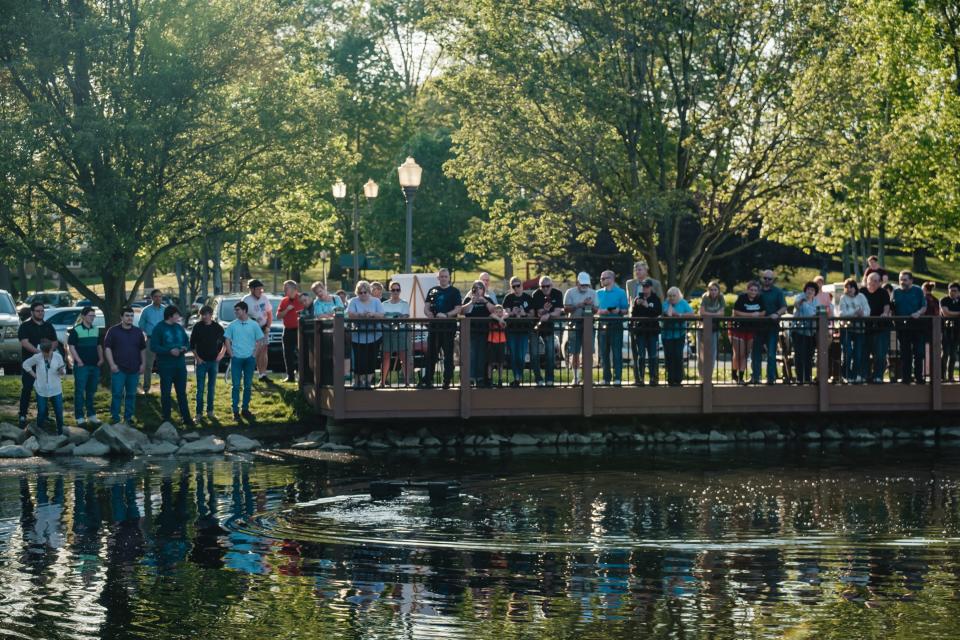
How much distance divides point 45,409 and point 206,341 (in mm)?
2680

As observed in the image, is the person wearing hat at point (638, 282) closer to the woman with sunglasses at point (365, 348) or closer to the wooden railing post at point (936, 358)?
the woman with sunglasses at point (365, 348)

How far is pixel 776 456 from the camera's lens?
2139 cm

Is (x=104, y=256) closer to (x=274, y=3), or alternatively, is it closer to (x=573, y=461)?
(x=274, y=3)

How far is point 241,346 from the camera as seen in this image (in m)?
22.9

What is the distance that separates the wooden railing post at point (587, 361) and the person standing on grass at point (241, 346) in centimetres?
521

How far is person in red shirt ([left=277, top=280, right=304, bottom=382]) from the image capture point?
84.4 feet

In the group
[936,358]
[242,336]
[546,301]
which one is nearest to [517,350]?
[546,301]

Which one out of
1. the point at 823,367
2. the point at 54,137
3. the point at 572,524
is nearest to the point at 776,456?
the point at 823,367

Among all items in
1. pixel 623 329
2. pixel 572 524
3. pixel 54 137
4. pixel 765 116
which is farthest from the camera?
pixel 765 116

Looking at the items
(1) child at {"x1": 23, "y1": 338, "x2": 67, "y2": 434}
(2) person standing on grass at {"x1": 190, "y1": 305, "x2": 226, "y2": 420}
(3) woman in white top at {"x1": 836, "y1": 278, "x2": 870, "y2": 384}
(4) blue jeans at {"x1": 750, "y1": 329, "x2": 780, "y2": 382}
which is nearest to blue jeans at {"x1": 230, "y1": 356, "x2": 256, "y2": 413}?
(2) person standing on grass at {"x1": 190, "y1": 305, "x2": 226, "y2": 420}

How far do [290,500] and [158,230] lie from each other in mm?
11328

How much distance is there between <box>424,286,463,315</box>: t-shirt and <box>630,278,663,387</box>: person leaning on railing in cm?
282

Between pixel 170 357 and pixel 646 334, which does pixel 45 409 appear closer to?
pixel 170 357

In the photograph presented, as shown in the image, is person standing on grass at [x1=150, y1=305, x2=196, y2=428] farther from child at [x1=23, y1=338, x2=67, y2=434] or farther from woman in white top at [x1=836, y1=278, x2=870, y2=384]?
woman in white top at [x1=836, y1=278, x2=870, y2=384]
